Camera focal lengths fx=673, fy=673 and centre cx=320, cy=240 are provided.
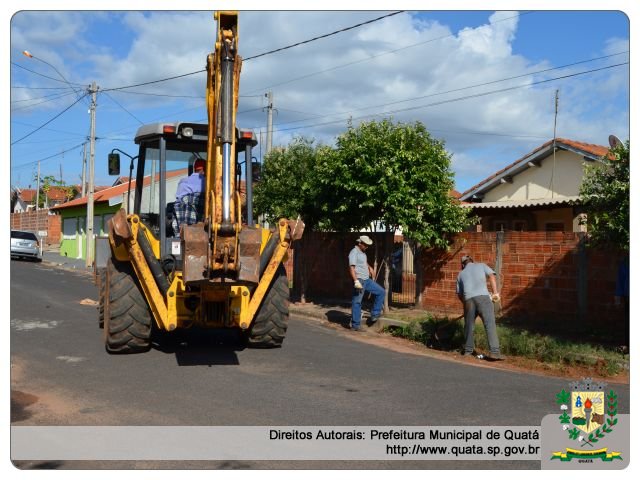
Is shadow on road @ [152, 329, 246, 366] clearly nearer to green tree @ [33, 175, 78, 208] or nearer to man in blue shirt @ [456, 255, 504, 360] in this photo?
man in blue shirt @ [456, 255, 504, 360]

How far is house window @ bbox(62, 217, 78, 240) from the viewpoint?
39.2 m

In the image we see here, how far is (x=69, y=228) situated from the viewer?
40.5m

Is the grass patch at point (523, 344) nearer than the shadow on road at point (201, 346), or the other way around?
the shadow on road at point (201, 346)

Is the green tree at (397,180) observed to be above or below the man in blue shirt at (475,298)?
above

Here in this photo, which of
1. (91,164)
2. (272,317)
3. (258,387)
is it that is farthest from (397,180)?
(91,164)

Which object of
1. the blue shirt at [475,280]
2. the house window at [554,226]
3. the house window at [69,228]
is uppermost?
the house window at [69,228]

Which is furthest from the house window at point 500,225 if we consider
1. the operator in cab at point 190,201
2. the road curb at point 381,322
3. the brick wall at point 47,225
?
the brick wall at point 47,225

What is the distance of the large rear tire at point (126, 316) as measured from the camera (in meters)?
8.62

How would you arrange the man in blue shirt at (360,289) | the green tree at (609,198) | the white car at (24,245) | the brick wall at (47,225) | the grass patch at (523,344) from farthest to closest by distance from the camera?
1. the brick wall at (47,225)
2. the white car at (24,245)
3. the man in blue shirt at (360,289)
4. the grass patch at (523,344)
5. the green tree at (609,198)

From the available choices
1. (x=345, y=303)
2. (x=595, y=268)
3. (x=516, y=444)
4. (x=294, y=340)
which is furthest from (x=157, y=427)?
(x=345, y=303)

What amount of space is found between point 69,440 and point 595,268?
889 centimetres

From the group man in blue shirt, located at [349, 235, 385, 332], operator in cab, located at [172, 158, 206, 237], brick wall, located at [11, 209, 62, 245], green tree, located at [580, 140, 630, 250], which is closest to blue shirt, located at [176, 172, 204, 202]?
operator in cab, located at [172, 158, 206, 237]

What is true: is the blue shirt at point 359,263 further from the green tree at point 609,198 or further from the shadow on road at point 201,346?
the green tree at point 609,198

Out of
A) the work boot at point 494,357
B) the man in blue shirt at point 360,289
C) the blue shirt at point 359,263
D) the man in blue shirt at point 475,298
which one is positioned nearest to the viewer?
the work boot at point 494,357
